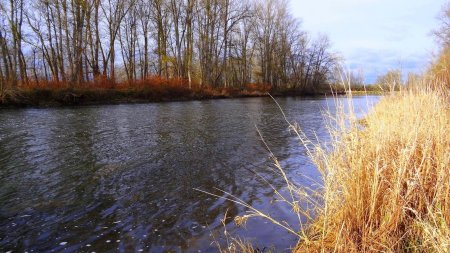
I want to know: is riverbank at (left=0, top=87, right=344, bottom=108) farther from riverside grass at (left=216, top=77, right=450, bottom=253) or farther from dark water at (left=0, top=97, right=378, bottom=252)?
riverside grass at (left=216, top=77, right=450, bottom=253)

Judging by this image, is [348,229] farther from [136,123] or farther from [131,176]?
[136,123]

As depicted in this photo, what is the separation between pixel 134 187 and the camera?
6.66 metres

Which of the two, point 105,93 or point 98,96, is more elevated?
point 105,93

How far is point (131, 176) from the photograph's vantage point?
7.39 m

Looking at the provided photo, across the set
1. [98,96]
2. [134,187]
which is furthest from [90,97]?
[134,187]

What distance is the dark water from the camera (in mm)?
4492

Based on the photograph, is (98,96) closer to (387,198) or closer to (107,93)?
(107,93)

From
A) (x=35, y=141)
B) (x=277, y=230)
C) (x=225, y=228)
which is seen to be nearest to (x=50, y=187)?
(x=225, y=228)

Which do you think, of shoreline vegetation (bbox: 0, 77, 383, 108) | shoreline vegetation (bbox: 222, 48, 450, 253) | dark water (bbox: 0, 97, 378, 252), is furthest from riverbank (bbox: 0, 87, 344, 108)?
shoreline vegetation (bbox: 222, 48, 450, 253)

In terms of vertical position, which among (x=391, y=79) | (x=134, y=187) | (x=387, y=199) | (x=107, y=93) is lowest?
(x=134, y=187)

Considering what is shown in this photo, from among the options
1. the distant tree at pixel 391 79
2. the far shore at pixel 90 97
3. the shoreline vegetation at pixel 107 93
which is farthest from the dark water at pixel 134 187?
the shoreline vegetation at pixel 107 93

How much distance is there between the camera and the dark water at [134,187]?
14.7ft

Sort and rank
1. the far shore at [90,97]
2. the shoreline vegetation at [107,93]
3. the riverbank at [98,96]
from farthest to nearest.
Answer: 1. the shoreline vegetation at [107,93]
2. the riverbank at [98,96]
3. the far shore at [90,97]

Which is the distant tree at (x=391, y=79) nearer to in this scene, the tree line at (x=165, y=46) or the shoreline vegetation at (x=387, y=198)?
the shoreline vegetation at (x=387, y=198)
